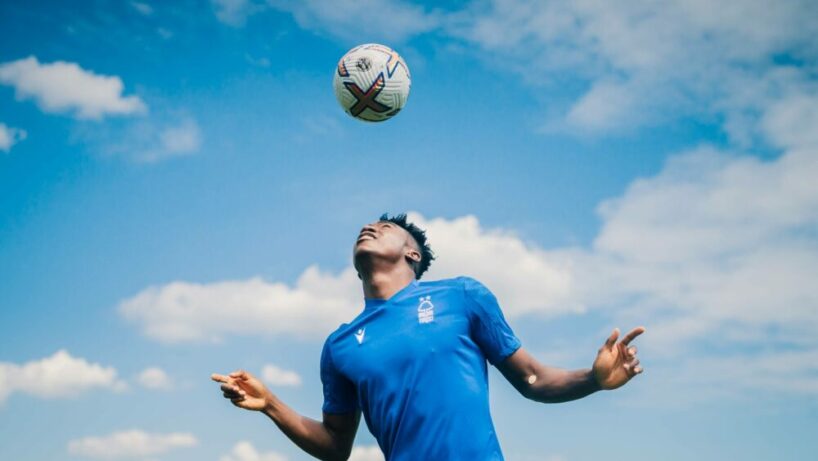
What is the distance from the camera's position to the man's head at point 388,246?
6.95 m

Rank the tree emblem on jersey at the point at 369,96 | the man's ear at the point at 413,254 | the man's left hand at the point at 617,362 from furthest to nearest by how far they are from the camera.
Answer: the tree emblem on jersey at the point at 369,96 → the man's ear at the point at 413,254 → the man's left hand at the point at 617,362

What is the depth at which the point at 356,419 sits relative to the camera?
6.83m

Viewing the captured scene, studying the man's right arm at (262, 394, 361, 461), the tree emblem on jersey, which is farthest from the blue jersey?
the tree emblem on jersey

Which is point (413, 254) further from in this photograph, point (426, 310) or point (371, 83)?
point (371, 83)

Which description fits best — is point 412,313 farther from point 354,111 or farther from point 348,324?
point 354,111

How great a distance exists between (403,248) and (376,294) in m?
0.66

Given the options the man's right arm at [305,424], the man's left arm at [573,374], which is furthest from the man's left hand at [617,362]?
the man's right arm at [305,424]

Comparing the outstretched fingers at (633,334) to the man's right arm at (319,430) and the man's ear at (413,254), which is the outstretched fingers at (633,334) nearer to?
the man's ear at (413,254)

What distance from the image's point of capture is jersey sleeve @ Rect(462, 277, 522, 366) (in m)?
6.18

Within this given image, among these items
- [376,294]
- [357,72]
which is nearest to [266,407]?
[376,294]

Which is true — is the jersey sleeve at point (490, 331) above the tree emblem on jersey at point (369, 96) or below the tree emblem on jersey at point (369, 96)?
below

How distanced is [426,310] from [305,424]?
165 cm

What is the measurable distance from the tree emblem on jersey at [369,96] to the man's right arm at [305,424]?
341 cm

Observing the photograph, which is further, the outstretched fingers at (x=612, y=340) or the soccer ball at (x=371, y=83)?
the soccer ball at (x=371, y=83)
